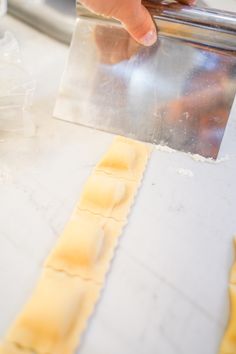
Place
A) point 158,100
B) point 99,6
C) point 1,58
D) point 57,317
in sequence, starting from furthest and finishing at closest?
1. point 1,58
2. point 158,100
3. point 99,6
4. point 57,317

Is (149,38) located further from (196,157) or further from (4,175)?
(4,175)

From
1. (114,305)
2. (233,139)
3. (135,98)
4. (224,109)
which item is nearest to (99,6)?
(135,98)

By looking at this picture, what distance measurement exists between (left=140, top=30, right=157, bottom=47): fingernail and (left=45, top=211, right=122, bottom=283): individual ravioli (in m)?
0.42

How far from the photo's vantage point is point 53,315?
62cm

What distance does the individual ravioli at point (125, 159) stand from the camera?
0.90m

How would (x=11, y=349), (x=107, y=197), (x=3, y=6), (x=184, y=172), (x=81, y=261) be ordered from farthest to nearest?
1. (x=3, y=6)
2. (x=184, y=172)
3. (x=107, y=197)
4. (x=81, y=261)
5. (x=11, y=349)

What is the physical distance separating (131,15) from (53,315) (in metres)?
0.61

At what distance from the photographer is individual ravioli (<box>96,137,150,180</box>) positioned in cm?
90

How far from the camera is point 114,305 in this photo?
26.5 inches

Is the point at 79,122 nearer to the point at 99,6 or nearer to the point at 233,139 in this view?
the point at 99,6

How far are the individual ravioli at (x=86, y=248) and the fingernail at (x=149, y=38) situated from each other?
1.38ft

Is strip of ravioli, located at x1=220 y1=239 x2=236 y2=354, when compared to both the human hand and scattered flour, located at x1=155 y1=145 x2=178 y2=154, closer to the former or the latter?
scattered flour, located at x1=155 y1=145 x2=178 y2=154

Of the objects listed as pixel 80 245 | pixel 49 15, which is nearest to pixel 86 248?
pixel 80 245

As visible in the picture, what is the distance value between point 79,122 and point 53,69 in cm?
28
